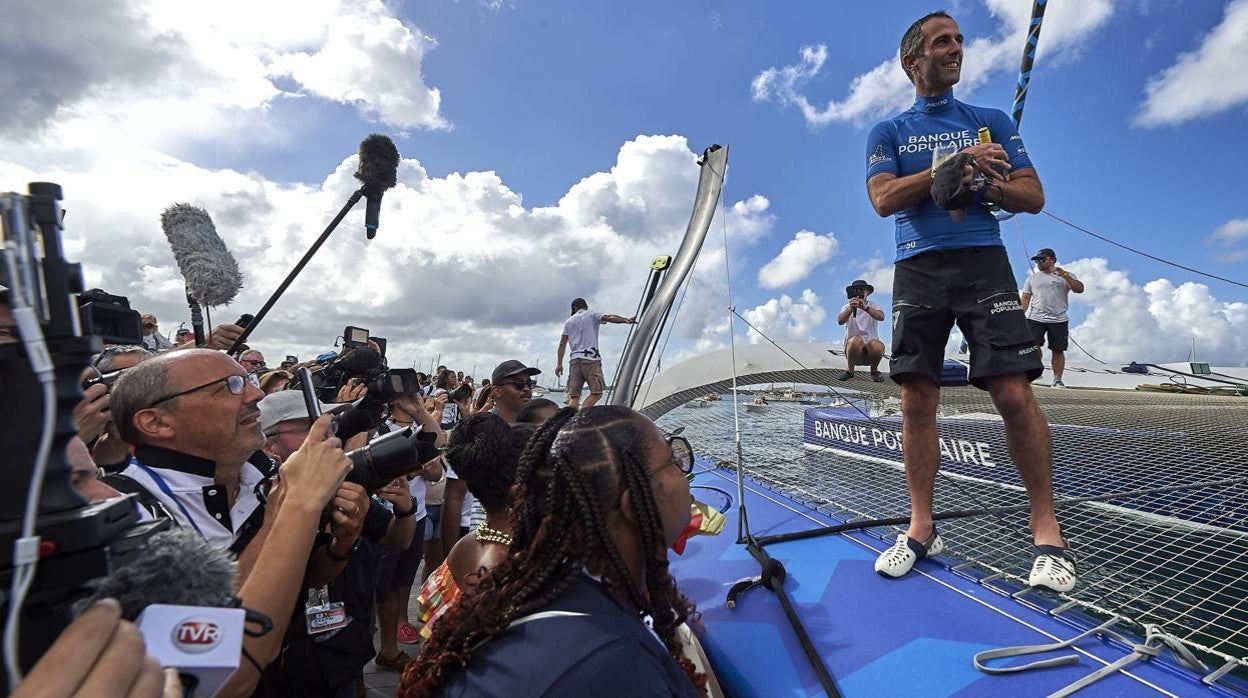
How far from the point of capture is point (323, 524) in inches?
86.7

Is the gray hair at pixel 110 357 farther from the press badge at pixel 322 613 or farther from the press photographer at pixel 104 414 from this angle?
the press badge at pixel 322 613

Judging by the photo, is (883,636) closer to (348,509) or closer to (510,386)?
(348,509)

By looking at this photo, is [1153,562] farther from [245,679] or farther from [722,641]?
[245,679]

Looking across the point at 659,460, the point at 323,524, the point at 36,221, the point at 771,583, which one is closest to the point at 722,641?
the point at 771,583

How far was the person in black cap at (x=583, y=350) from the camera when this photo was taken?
788cm

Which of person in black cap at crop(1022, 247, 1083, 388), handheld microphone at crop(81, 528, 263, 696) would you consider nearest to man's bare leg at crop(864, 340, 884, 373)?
person in black cap at crop(1022, 247, 1083, 388)

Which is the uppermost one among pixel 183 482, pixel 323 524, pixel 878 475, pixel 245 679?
pixel 183 482

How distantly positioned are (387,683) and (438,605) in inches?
68.4

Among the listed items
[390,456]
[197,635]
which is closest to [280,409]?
[390,456]

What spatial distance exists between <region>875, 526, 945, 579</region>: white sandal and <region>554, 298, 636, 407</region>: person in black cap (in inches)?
213

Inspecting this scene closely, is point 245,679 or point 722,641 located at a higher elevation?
point 245,679

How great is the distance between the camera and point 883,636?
6.79 feet

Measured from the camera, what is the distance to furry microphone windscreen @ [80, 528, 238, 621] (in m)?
0.79

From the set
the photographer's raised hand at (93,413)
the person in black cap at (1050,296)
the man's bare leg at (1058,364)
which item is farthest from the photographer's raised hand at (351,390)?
the man's bare leg at (1058,364)
